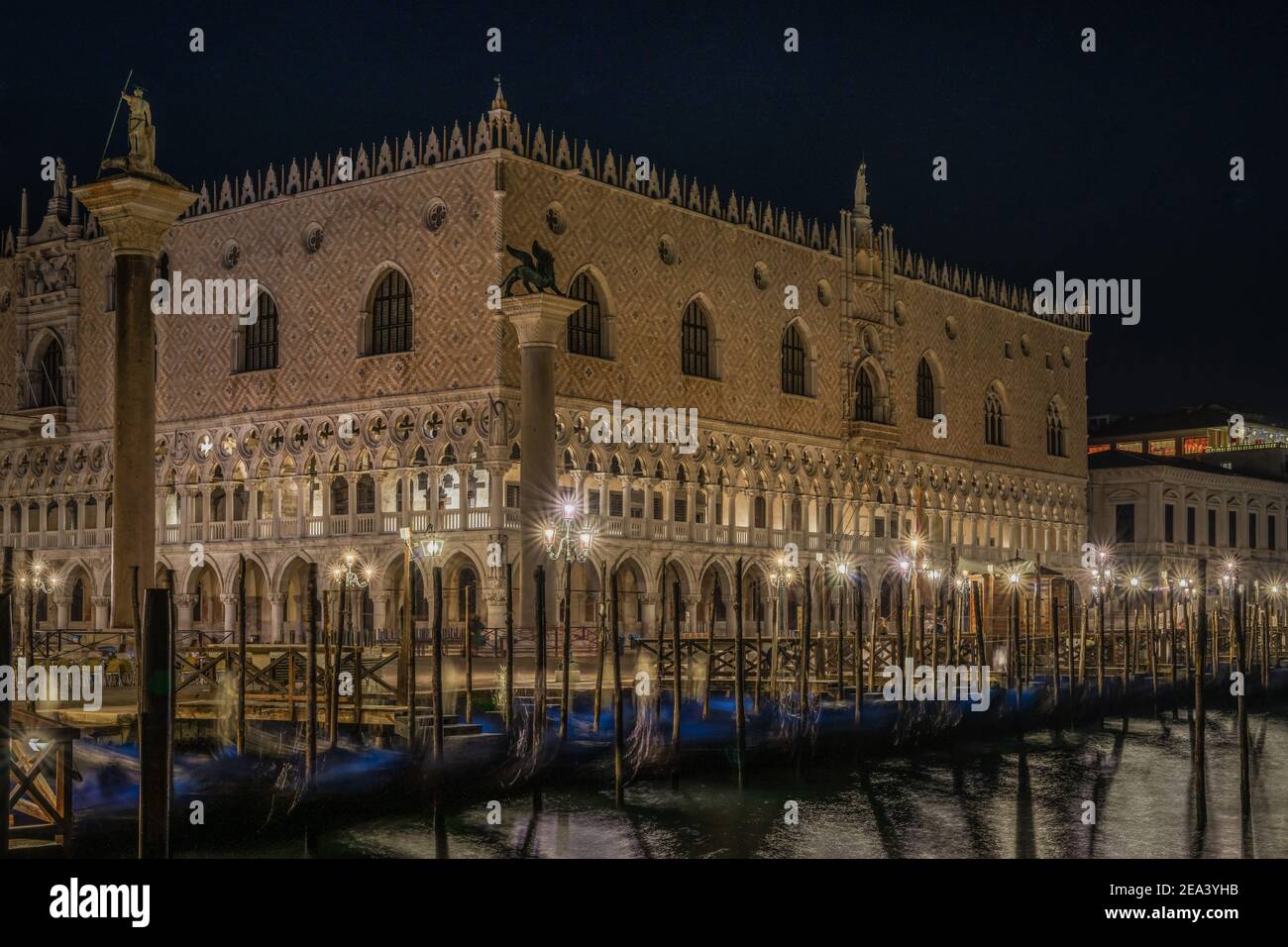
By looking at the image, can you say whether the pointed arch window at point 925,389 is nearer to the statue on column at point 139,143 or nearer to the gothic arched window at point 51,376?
the gothic arched window at point 51,376

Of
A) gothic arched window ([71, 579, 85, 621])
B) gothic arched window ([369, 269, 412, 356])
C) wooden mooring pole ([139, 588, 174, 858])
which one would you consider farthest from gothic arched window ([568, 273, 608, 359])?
wooden mooring pole ([139, 588, 174, 858])

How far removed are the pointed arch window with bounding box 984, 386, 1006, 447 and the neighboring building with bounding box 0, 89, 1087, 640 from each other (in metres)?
3.21

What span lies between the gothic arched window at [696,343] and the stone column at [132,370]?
669 inches

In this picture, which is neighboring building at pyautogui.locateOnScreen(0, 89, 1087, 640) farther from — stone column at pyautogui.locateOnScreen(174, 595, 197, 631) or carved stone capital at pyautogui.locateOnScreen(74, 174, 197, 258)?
carved stone capital at pyautogui.locateOnScreen(74, 174, 197, 258)

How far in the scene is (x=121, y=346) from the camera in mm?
15461

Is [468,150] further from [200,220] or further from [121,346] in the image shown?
[121,346]

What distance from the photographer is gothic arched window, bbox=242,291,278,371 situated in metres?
31.3

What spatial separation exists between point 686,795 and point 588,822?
1.65 metres

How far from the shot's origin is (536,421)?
84.0 feet

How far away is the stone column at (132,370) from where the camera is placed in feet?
50.7

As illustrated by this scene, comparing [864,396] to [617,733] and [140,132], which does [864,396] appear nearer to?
[617,733]

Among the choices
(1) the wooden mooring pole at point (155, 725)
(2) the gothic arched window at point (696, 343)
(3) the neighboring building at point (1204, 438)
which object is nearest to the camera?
(1) the wooden mooring pole at point (155, 725)

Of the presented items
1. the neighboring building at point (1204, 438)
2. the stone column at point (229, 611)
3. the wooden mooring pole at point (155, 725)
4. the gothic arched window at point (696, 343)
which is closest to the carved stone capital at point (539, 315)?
the gothic arched window at point (696, 343)
